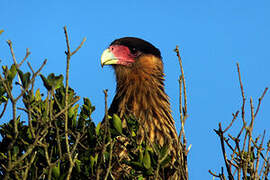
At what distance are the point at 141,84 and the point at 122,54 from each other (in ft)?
1.76

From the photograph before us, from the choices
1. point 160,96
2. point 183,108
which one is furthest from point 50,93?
point 160,96

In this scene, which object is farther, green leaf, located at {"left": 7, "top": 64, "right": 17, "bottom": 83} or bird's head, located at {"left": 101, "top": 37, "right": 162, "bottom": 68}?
bird's head, located at {"left": 101, "top": 37, "right": 162, "bottom": 68}

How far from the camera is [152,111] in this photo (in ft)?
13.7

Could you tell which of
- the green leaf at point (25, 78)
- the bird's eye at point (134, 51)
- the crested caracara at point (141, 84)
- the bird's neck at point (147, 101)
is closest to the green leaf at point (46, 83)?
the green leaf at point (25, 78)

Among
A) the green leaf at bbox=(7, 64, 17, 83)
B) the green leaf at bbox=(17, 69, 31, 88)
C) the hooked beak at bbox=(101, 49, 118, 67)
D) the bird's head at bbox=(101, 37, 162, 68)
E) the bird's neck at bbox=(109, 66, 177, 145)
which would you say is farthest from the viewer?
the bird's head at bbox=(101, 37, 162, 68)

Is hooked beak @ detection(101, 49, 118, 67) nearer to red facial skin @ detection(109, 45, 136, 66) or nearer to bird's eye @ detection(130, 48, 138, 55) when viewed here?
red facial skin @ detection(109, 45, 136, 66)

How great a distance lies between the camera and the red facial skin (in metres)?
4.80

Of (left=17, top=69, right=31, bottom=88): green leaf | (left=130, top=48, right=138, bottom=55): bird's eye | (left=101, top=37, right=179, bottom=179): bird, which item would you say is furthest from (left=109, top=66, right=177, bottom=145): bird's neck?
(left=17, top=69, right=31, bottom=88): green leaf

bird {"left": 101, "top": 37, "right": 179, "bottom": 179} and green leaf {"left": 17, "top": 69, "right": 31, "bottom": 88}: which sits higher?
bird {"left": 101, "top": 37, "right": 179, "bottom": 179}

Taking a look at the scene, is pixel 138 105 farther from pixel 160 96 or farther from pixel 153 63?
pixel 153 63

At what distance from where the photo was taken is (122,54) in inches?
190

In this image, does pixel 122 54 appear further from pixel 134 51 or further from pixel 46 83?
pixel 46 83

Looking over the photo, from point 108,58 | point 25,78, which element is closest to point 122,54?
point 108,58

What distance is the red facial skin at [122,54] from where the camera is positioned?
15.8 feet
